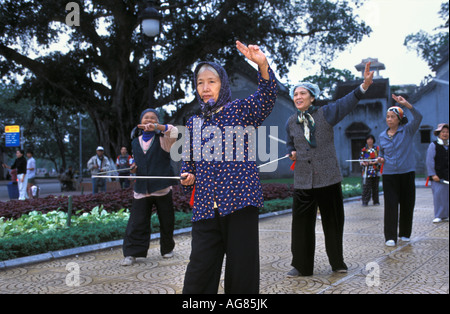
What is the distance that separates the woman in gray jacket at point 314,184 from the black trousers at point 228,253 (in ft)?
6.19

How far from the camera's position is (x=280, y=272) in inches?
191

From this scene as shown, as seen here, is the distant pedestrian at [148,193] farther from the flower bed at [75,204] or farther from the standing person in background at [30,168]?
the standing person in background at [30,168]

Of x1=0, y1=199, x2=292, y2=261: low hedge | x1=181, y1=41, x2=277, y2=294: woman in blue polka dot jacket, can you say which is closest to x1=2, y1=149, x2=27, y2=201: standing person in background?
x1=0, y1=199, x2=292, y2=261: low hedge

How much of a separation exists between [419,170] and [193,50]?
2757 cm

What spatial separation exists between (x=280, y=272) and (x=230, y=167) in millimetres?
2254

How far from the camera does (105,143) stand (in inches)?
754

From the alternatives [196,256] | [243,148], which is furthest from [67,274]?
[243,148]

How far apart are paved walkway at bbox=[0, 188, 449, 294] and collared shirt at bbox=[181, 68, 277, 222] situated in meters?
1.40

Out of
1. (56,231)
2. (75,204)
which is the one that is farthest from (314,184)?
(75,204)

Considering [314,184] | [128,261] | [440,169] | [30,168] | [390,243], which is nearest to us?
[314,184]

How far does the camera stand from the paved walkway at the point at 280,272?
165 inches

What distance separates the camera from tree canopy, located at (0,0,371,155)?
57.5 ft

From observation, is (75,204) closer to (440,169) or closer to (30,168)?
(30,168)
